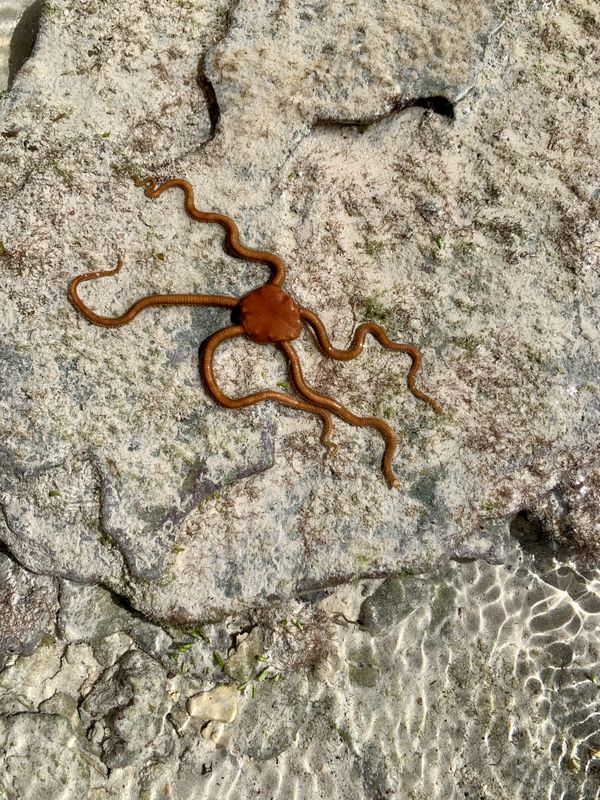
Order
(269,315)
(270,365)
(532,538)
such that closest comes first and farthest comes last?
(269,315), (270,365), (532,538)

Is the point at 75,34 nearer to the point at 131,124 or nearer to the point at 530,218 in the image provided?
the point at 131,124

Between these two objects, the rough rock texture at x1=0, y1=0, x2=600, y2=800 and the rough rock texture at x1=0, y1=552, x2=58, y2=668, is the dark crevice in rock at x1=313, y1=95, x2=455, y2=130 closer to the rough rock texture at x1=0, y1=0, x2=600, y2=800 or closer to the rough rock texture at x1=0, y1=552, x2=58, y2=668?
the rough rock texture at x1=0, y1=0, x2=600, y2=800

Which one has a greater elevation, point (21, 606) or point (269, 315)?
point (269, 315)

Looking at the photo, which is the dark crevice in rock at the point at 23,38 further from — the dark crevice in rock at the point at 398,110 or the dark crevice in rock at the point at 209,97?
the dark crevice in rock at the point at 398,110

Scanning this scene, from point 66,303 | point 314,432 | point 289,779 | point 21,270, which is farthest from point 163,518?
point 289,779

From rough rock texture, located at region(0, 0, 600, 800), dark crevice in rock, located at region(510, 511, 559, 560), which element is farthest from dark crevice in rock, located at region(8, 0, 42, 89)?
dark crevice in rock, located at region(510, 511, 559, 560)

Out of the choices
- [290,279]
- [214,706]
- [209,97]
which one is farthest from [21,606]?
[209,97]

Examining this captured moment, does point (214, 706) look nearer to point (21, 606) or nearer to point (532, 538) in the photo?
point (21, 606)
